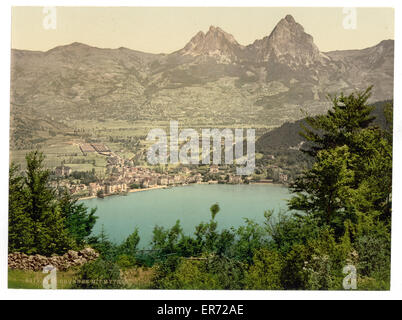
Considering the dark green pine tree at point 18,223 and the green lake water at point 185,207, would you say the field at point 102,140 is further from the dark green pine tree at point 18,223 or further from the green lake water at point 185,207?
the dark green pine tree at point 18,223

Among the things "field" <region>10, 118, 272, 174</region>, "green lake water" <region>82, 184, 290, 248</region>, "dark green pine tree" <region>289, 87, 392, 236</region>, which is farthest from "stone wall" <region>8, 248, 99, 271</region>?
"dark green pine tree" <region>289, 87, 392, 236</region>

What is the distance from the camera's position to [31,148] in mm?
9500

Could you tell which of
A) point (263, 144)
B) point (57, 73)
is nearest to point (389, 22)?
point (263, 144)

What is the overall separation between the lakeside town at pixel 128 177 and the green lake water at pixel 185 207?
0.13 metres

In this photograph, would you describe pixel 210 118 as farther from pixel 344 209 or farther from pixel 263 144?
pixel 344 209

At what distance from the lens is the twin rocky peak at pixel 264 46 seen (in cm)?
952

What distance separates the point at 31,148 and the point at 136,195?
6.98ft

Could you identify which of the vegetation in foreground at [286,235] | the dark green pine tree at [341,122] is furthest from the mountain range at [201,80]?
the vegetation in foreground at [286,235]

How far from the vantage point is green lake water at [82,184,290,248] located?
9.49 metres

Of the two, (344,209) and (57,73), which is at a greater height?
(57,73)

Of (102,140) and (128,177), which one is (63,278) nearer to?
(128,177)

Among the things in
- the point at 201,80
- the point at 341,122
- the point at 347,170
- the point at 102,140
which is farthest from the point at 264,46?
the point at 102,140
